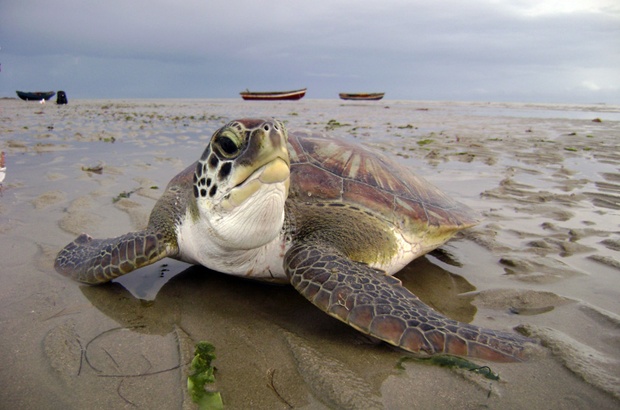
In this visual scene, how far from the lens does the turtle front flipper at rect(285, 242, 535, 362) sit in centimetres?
191

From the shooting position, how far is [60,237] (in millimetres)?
3492

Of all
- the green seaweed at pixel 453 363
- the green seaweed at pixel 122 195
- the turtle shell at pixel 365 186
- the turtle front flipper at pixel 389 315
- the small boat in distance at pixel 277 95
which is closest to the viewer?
the green seaweed at pixel 453 363

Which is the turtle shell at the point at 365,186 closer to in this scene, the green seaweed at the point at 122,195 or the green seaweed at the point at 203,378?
the green seaweed at the point at 203,378

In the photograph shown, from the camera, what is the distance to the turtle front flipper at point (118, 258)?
8.34 ft

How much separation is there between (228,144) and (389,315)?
119 centimetres

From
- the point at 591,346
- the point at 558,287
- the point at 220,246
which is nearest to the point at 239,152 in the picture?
the point at 220,246

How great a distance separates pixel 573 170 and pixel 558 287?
17.1 ft

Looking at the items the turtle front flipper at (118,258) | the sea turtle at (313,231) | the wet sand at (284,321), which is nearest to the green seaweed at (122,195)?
the wet sand at (284,321)

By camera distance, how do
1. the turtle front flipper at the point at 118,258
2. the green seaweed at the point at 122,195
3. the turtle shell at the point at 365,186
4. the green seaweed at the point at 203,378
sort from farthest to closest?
the green seaweed at the point at 122,195 → the turtle shell at the point at 365,186 → the turtle front flipper at the point at 118,258 → the green seaweed at the point at 203,378

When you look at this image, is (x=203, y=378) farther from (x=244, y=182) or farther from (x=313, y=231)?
(x=313, y=231)

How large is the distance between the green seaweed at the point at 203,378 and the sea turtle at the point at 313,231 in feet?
1.94

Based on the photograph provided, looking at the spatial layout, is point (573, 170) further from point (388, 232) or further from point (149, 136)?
point (149, 136)

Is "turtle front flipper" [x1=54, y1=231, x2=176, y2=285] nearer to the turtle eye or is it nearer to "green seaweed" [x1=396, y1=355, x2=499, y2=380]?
the turtle eye

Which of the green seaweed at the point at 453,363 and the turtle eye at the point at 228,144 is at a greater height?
the turtle eye at the point at 228,144
